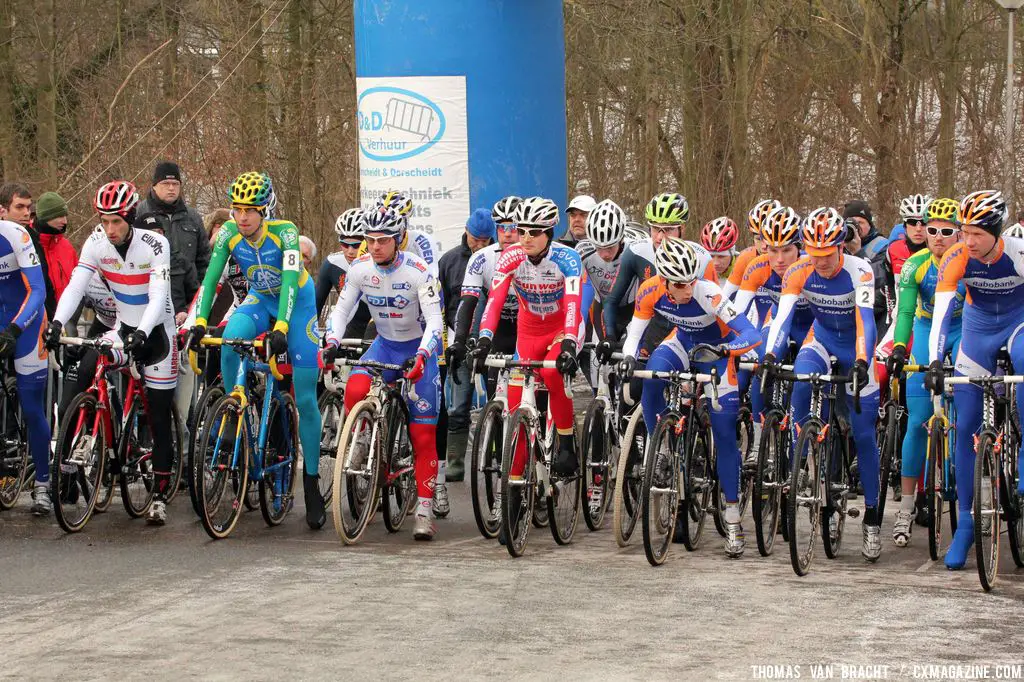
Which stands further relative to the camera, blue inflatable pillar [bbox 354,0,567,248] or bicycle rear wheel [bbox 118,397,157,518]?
blue inflatable pillar [bbox 354,0,567,248]

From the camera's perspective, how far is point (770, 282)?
471 inches

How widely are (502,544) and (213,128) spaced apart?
13130 millimetres

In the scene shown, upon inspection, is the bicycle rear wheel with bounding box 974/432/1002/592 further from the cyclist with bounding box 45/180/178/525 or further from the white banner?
the white banner

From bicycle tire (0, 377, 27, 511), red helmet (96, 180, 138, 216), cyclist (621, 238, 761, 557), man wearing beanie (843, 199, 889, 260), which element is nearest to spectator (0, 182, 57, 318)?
bicycle tire (0, 377, 27, 511)

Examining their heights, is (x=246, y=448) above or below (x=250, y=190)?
below

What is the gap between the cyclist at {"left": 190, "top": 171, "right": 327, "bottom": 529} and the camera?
427 inches

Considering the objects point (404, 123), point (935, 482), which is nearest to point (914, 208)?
point (935, 482)

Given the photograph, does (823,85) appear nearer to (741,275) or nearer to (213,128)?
(213,128)

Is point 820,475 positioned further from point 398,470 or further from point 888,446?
point 398,470

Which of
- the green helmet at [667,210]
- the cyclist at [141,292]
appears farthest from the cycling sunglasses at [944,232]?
the cyclist at [141,292]

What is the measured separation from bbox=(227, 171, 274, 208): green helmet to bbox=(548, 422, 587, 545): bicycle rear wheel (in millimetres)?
2589

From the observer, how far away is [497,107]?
55.0 feet

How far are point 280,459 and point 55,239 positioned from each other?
2.67 meters

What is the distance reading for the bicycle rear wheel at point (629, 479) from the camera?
991cm
